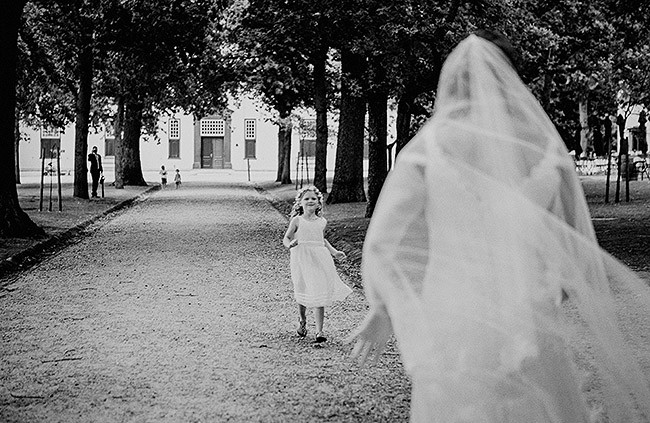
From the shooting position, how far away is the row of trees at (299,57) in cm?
2277

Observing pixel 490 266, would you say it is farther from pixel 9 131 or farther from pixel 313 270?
pixel 9 131

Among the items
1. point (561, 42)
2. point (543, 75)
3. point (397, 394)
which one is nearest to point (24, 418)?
point (397, 394)

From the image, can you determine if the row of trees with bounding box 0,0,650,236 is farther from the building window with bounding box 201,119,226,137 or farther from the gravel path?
the building window with bounding box 201,119,226,137

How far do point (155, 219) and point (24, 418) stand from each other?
21.8m

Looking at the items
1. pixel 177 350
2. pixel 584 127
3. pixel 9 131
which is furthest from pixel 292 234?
pixel 584 127

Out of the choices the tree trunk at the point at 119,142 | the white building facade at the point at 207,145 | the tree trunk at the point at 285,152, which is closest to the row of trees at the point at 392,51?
the tree trunk at the point at 285,152

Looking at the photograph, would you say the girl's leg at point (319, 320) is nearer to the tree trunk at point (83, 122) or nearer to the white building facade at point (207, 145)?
the tree trunk at point (83, 122)

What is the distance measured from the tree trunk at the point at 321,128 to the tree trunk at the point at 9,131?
1759 centimetres

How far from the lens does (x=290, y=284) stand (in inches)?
564

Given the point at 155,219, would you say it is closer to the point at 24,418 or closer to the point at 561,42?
the point at 561,42

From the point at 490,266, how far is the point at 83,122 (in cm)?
3524

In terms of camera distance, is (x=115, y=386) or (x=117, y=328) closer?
(x=115, y=386)

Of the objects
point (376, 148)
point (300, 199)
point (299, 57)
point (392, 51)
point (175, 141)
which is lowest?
point (175, 141)

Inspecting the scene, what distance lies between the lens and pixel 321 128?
130ft
